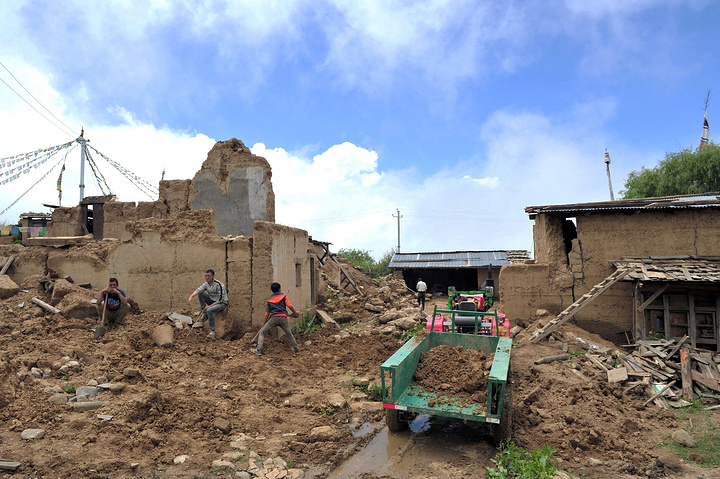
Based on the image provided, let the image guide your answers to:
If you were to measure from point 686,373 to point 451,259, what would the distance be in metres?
17.0

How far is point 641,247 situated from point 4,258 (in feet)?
48.8

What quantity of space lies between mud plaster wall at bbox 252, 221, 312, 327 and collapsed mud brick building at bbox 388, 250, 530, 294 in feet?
42.7

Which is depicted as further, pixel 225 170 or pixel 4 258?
pixel 225 170

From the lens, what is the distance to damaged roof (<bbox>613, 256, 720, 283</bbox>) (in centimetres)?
877

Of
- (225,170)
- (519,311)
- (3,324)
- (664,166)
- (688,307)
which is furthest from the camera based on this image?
(664,166)

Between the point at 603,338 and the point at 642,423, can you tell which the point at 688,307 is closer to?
the point at 603,338

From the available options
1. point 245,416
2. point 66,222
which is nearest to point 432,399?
point 245,416

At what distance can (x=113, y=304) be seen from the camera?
28.5 feet

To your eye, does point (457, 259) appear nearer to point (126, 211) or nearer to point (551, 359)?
point (551, 359)

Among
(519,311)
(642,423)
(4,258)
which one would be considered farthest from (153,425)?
(519,311)

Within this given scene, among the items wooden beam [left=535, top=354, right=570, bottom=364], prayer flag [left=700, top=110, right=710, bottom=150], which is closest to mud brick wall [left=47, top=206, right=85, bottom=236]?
wooden beam [left=535, top=354, right=570, bottom=364]

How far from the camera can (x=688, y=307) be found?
9188mm

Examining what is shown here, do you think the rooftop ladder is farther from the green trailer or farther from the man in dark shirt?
the man in dark shirt

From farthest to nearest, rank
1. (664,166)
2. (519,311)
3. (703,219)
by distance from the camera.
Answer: (664,166) → (519,311) → (703,219)
